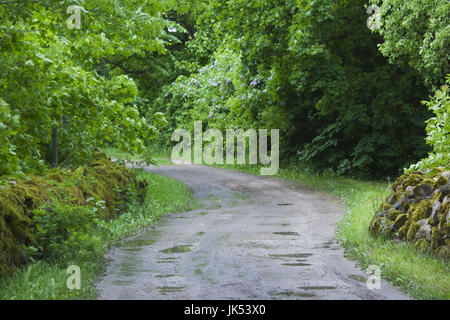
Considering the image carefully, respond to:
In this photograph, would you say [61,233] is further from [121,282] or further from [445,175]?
[445,175]

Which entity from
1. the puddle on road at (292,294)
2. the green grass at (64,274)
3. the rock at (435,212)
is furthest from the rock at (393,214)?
the green grass at (64,274)

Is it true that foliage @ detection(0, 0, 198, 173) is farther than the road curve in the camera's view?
Yes

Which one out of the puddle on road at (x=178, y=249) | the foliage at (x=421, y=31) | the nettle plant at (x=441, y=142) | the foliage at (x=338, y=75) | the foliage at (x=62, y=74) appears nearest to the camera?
the foliage at (x=62, y=74)

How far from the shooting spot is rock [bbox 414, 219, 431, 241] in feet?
31.3

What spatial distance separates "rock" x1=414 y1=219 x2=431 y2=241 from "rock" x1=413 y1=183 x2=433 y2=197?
3.41 ft

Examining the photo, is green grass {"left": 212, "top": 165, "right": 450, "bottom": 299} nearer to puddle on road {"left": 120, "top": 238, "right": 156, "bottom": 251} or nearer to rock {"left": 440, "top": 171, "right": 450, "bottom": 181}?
rock {"left": 440, "top": 171, "right": 450, "bottom": 181}

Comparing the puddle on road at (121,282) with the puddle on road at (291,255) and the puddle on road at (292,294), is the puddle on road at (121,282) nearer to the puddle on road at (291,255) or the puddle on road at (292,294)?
the puddle on road at (292,294)

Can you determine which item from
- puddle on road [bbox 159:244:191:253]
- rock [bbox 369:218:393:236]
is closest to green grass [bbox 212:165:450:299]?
rock [bbox 369:218:393:236]

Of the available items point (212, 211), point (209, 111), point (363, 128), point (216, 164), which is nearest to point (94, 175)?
point (212, 211)

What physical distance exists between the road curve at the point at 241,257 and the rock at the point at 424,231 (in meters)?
1.10

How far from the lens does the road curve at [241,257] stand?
7.79 meters

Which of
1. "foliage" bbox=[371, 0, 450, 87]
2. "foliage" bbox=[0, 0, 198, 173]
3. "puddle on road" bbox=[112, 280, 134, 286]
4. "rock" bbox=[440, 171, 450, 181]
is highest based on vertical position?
"foliage" bbox=[371, 0, 450, 87]

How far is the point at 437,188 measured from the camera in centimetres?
1053
